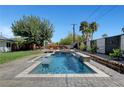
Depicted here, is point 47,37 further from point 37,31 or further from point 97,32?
point 97,32

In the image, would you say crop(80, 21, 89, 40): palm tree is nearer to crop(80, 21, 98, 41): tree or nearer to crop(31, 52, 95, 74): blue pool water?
crop(80, 21, 98, 41): tree

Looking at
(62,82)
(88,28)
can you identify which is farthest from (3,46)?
(62,82)

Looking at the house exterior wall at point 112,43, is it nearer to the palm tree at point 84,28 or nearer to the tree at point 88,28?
the tree at point 88,28

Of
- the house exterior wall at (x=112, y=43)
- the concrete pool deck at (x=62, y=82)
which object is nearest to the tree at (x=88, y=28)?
the house exterior wall at (x=112, y=43)

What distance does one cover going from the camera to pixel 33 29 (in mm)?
37344

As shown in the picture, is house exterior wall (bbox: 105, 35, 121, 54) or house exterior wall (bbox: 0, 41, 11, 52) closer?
house exterior wall (bbox: 105, 35, 121, 54)

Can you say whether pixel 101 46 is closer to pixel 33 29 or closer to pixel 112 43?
pixel 112 43

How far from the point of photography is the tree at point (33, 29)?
37.5m

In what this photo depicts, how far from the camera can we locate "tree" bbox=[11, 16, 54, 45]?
3747cm

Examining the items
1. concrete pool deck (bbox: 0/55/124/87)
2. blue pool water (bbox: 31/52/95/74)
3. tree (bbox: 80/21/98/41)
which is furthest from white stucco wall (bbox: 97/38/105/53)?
tree (bbox: 80/21/98/41)

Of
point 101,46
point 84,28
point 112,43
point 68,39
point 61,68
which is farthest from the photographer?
point 68,39
